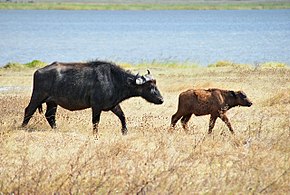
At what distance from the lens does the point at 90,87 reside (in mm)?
14883

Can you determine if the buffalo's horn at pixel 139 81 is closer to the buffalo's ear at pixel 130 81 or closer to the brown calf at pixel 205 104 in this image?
the buffalo's ear at pixel 130 81

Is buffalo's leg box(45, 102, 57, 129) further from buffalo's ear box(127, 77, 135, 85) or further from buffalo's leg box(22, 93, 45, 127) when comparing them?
buffalo's ear box(127, 77, 135, 85)

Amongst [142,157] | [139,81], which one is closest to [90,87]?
[139,81]

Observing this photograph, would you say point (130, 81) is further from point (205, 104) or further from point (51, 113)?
point (51, 113)

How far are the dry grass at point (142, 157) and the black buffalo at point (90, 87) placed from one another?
51 centimetres

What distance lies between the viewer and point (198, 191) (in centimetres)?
938

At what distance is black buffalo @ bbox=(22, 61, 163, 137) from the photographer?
14867 millimetres

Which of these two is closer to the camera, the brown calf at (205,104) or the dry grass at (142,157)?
the dry grass at (142,157)

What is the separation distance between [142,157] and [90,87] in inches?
155

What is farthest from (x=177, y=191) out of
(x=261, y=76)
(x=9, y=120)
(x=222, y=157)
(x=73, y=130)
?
(x=261, y=76)

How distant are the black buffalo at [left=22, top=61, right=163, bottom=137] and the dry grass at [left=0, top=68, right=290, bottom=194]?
1.68 ft

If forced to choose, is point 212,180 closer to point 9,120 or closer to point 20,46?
point 9,120

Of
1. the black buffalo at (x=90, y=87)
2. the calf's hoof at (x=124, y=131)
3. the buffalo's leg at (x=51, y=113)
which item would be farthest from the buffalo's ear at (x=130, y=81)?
the buffalo's leg at (x=51, y=113)

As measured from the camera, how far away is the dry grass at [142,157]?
31.0 ft
